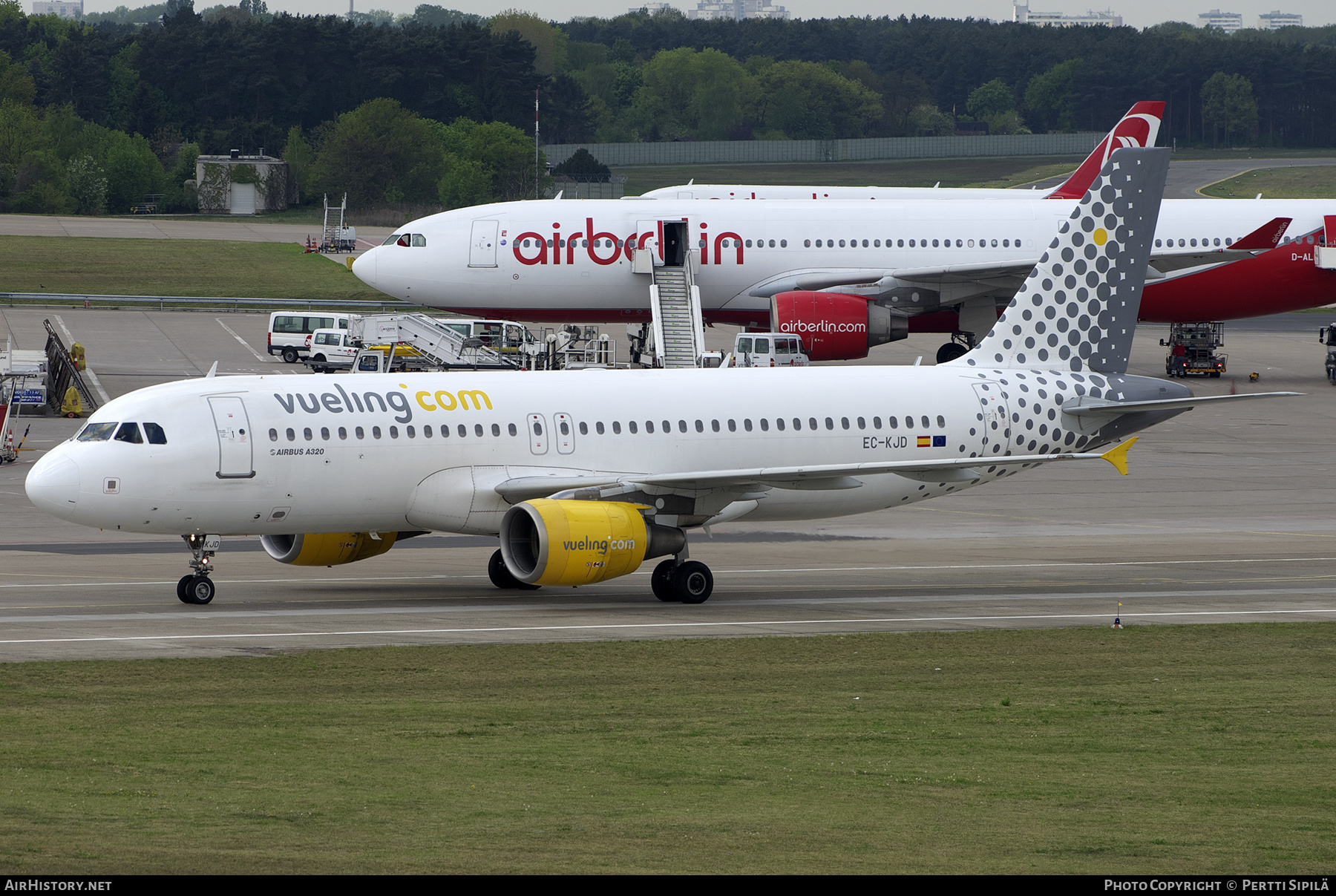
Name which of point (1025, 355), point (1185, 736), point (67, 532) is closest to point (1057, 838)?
point (1185, 736)

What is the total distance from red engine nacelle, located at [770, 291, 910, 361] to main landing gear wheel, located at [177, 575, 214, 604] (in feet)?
119

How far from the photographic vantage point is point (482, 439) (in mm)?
31266

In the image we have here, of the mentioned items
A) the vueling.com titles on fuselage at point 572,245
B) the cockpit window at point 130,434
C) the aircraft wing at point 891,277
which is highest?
the vueling.com titles on fuselage at point 572,245

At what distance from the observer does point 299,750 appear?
734 inches

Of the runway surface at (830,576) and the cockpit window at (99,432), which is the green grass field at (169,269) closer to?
the runway surface at (830,576)

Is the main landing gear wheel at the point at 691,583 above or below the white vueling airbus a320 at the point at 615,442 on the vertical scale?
below

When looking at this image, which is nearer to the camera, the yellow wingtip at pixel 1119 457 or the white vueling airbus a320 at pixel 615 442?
the white vueling airbus a320 at pixel 615 442

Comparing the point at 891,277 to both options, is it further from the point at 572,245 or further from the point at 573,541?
the point at 573,541

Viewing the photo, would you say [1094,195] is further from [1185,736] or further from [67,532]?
[67,532]

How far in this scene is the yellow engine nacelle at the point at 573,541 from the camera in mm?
29016

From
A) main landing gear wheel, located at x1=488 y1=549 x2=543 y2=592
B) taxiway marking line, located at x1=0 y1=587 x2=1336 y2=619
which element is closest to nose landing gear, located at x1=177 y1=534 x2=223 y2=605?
taxiway marking line, located at x1=0 y1=587 x2=1336 y2=619

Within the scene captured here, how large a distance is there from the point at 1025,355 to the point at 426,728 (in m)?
20.3

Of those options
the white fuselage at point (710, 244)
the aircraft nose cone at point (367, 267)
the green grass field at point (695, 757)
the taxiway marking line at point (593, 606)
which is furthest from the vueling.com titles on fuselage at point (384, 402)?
the aircraft nose cone at point (367, 267)

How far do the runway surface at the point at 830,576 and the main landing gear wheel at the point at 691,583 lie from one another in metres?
0.33
